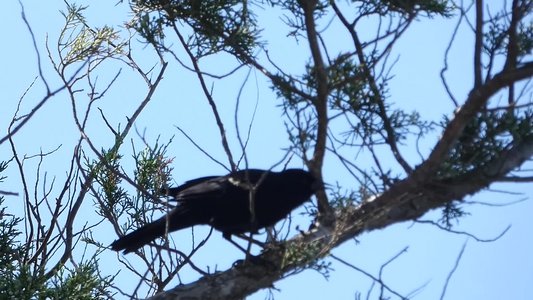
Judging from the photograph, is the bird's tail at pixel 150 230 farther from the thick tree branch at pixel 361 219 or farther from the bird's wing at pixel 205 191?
the thick tree branch at pixel 361 219

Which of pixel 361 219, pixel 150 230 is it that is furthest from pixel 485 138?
pixel 150 230

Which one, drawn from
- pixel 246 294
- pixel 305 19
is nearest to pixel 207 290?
pixel 246 294

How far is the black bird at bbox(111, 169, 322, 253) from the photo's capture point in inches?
174

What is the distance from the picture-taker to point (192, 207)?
454cm

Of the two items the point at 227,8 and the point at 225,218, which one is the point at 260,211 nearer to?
the point at 225,218

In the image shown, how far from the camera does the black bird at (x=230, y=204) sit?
4.41 m

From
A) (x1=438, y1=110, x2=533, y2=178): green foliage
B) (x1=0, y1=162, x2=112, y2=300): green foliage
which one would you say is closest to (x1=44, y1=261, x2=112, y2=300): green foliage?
(x1=0, y1=162, x2=112, y2=300): green foliage

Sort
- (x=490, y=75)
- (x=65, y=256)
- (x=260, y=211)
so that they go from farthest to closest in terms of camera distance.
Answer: (x=65, y=256) → (x=260, y=211) → (x=490, y=75)

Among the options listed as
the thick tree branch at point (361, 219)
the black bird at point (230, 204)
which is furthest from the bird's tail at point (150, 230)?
the thick tree branch at point (361, 219)

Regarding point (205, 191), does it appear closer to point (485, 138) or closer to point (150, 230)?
point (150, 230)

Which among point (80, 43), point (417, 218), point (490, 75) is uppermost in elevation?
point (80, 43)

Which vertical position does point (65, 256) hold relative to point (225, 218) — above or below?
above

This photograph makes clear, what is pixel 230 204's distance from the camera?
448 centimetres

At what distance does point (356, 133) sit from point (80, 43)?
1.91 m
